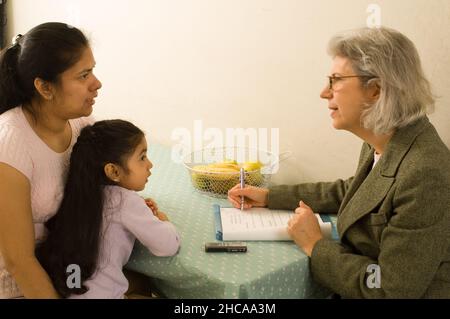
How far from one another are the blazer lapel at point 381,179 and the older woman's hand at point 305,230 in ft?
0.21

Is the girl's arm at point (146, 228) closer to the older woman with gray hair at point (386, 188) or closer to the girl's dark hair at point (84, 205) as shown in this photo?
the girl's dark hair at point (84, 205)

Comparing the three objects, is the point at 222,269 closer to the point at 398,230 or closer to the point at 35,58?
the point at 398,230

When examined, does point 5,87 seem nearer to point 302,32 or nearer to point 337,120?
point 337,120

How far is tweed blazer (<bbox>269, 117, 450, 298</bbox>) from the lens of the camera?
1.11 metres

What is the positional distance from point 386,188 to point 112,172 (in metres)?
0.65

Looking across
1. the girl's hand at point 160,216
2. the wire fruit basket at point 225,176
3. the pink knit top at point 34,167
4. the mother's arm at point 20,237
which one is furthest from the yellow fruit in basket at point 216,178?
the mother's arm at point 20,237

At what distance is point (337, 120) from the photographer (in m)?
1.34

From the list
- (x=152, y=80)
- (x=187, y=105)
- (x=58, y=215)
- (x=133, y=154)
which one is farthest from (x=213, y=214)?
(x=152, y=80)

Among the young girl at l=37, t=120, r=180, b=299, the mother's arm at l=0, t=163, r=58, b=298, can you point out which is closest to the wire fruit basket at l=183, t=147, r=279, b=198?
the young girl at l=37, t=120, r=180, b=299

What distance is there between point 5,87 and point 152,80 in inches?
43.2

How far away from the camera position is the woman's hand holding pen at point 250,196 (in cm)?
156

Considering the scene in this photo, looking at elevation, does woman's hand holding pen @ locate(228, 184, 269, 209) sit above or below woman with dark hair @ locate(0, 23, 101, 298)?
below

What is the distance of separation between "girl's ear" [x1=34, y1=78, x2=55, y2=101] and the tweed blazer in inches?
29.1

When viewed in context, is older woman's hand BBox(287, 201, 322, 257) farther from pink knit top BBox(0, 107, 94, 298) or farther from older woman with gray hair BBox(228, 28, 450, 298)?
pink knit top BBox(0, 107, 94, 298)
